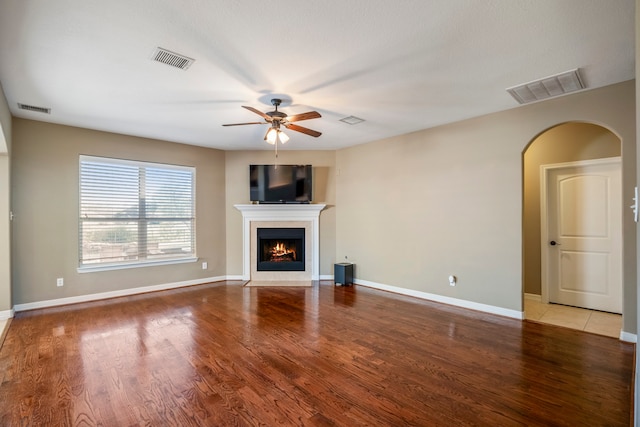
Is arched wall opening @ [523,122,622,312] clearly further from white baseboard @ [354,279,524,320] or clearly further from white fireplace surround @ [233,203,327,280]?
white fireplace surround @ [233,203,327,280]

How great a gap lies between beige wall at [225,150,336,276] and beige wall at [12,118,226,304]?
1.37m

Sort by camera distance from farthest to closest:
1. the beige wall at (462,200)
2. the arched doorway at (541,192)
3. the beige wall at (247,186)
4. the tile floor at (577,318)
A: the beige wall at (247,186), the arched doorway at (541,192), the tile floor at (577,318), the beige wall at (462,200)

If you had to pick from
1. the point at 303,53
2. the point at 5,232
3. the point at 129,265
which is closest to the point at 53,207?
the point at 5,232

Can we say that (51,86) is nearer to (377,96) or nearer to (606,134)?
(377,96)

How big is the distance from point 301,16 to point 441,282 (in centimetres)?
396

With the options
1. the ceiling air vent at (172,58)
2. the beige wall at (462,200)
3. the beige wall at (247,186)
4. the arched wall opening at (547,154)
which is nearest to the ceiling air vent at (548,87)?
the beige wall at (462,200)

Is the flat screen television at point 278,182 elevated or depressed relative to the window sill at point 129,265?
elevated

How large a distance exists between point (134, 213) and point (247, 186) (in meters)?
2.04

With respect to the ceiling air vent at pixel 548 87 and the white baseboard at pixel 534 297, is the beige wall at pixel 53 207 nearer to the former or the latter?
the ceiling air vent at pixel 548 87

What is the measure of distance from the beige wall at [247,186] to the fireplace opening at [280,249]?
16.6 inches

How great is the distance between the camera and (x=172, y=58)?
101 inches

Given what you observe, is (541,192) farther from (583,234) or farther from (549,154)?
(583,234)

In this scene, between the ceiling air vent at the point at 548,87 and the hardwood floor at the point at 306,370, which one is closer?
the hardwood floor at the point at 306,370

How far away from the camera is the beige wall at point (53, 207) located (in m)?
4.09
